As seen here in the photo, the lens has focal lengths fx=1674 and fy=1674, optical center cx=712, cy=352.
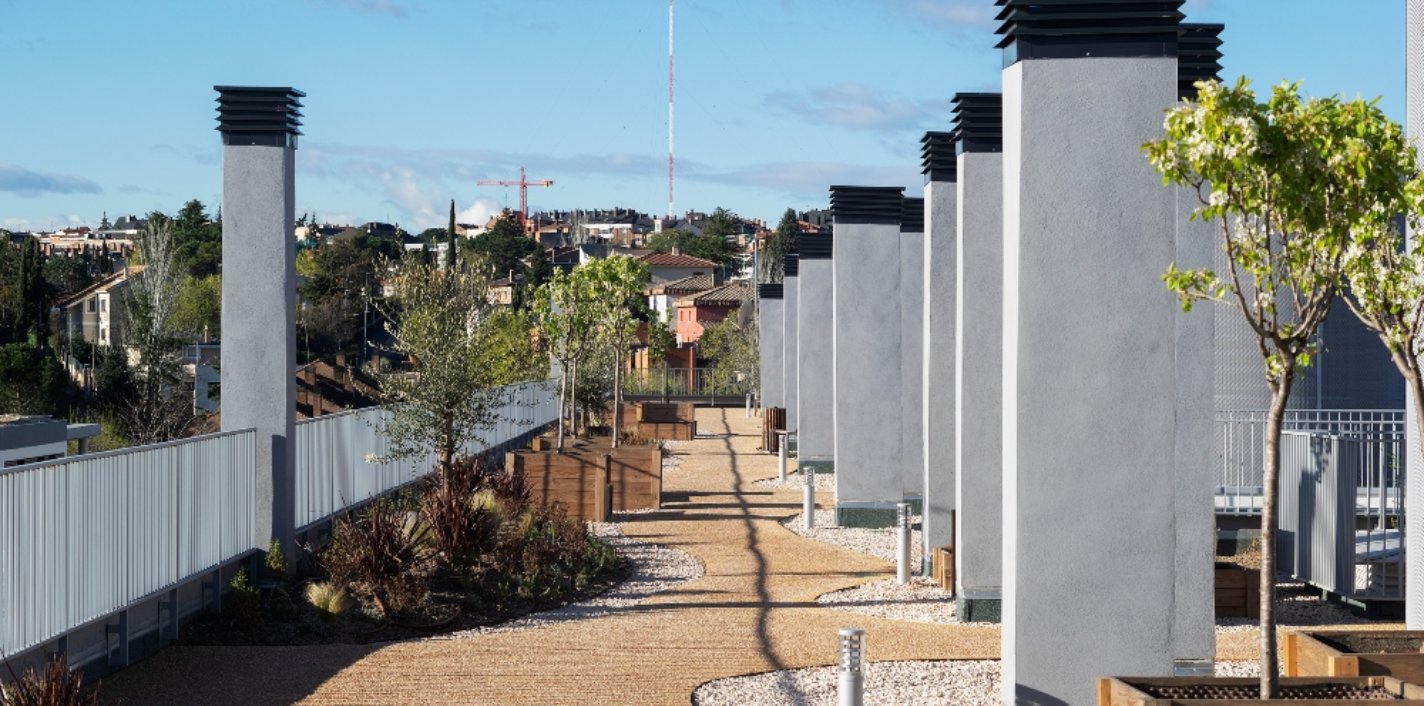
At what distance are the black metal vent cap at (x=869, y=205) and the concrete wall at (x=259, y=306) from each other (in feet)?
29.6

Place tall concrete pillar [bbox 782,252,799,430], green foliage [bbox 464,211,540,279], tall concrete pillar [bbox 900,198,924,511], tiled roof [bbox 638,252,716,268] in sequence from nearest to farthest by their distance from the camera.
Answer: tall concrete pillar [bbox 900,198,924,511]
tall concrete pillar [bbox 782,252,799,430]
tiled roof [bbox 638,252,716,268]
green foliage [bbox 464,211,540,279]

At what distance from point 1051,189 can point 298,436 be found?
31.9 feet

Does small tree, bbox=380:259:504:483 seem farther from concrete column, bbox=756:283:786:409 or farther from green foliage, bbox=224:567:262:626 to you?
concrete column, bbox=756:283:786:409

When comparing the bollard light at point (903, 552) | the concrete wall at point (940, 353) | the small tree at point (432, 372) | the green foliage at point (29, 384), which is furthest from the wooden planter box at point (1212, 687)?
the green foliage at point (29, 384)

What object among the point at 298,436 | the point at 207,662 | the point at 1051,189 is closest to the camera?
the point at 1051,189

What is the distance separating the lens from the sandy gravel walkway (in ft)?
35.4

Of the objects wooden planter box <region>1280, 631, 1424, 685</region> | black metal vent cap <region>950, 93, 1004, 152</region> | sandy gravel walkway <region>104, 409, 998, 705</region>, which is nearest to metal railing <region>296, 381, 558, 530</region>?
sandy gravel walkway <region>104, 409, 998, 705</region>

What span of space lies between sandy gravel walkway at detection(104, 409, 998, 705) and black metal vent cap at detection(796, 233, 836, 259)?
13.7 metres

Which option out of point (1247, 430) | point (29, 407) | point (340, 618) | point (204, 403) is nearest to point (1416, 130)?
point (340, 618)

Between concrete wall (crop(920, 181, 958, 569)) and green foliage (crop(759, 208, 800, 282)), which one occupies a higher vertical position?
green foliage (crop(759, 208, 800, 282))

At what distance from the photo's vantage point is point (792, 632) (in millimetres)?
13133

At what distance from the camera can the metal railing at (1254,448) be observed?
17.8 meters

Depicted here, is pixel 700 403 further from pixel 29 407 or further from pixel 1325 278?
pixel 1325 278

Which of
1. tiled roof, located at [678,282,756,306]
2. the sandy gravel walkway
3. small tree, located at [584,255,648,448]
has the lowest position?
the sandy gravel walkway
